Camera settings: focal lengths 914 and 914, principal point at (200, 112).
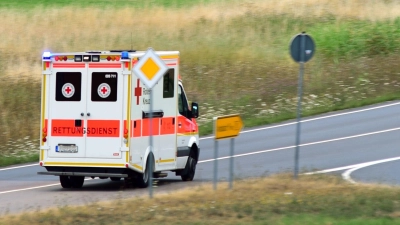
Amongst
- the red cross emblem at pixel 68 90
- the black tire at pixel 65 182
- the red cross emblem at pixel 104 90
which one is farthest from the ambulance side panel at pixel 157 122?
the black tire at pixel 65 182

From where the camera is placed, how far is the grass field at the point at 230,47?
29422 millimetres

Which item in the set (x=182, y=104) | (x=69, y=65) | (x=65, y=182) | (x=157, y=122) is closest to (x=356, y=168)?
(x=182, y=104)

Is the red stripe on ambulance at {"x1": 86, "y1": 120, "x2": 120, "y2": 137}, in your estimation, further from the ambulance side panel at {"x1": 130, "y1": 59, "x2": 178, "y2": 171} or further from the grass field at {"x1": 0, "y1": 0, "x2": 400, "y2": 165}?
the grass field at {"x1": 0, "y1": 0, "x2": 400, "y2": 165}

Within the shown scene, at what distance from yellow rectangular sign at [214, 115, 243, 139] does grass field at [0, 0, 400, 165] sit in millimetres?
10121

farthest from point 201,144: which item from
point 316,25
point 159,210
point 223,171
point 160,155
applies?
point 316,25

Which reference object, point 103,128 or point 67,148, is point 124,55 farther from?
point 67,148

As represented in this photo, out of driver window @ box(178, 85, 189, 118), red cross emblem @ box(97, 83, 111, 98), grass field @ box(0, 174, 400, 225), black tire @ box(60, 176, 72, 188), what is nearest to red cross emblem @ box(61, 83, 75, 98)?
red cross emblem @ box(97, 83, 111, 98)

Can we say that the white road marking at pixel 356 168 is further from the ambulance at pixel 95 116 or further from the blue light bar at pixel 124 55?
the blue light bar at pixel 124 55

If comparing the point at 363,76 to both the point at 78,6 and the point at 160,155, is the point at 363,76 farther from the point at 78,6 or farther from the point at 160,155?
A: the point at 78,6

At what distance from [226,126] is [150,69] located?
162 cm

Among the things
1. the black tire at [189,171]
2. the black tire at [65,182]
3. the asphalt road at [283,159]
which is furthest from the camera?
the black tire at [189,171]

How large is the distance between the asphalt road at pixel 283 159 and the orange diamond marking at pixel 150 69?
2.35 m

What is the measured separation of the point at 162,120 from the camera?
60.1 feet

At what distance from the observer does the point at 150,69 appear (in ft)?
47.9
